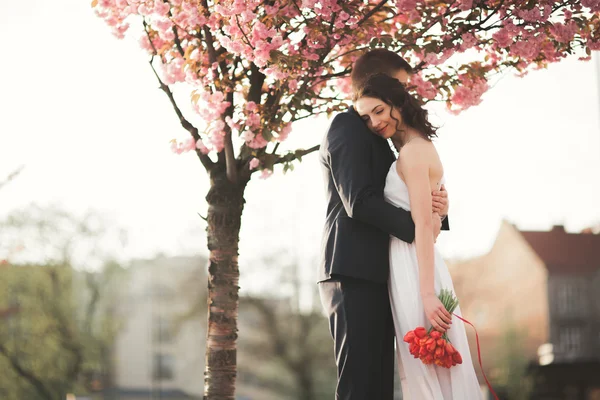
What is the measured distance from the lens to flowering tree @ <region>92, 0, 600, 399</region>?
15.6 feet

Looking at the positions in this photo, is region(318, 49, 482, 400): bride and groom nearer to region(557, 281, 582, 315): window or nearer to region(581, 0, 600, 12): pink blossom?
region(581, 0, 600, 12): pink blossom

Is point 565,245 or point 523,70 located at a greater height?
point 565,245

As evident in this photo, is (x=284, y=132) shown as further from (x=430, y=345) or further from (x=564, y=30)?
(x=430, y=345)

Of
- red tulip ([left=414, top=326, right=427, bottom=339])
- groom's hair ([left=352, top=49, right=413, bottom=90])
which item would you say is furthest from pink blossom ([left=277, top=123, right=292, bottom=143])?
red tulip ([left=414, top=326, right=427, bottom=339])

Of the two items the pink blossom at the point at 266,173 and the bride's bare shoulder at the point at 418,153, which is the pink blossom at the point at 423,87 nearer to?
the pink blossom at the point at 266,173

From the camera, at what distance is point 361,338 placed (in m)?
3.50

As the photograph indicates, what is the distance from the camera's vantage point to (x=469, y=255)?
3609 centimetres

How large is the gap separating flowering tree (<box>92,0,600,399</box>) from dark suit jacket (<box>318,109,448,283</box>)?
3.83ft

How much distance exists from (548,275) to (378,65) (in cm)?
4008

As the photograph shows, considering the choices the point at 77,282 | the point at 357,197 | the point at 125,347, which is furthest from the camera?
the point at 125,347

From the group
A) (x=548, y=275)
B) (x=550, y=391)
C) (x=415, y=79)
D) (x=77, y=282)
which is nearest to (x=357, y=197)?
(x=415, y=79)

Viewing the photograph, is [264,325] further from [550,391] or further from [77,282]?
[550,391]

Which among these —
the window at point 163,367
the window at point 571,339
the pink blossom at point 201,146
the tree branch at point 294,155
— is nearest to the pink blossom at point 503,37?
the tree branch at point 294,155

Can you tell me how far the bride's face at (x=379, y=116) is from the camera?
11.8ft
